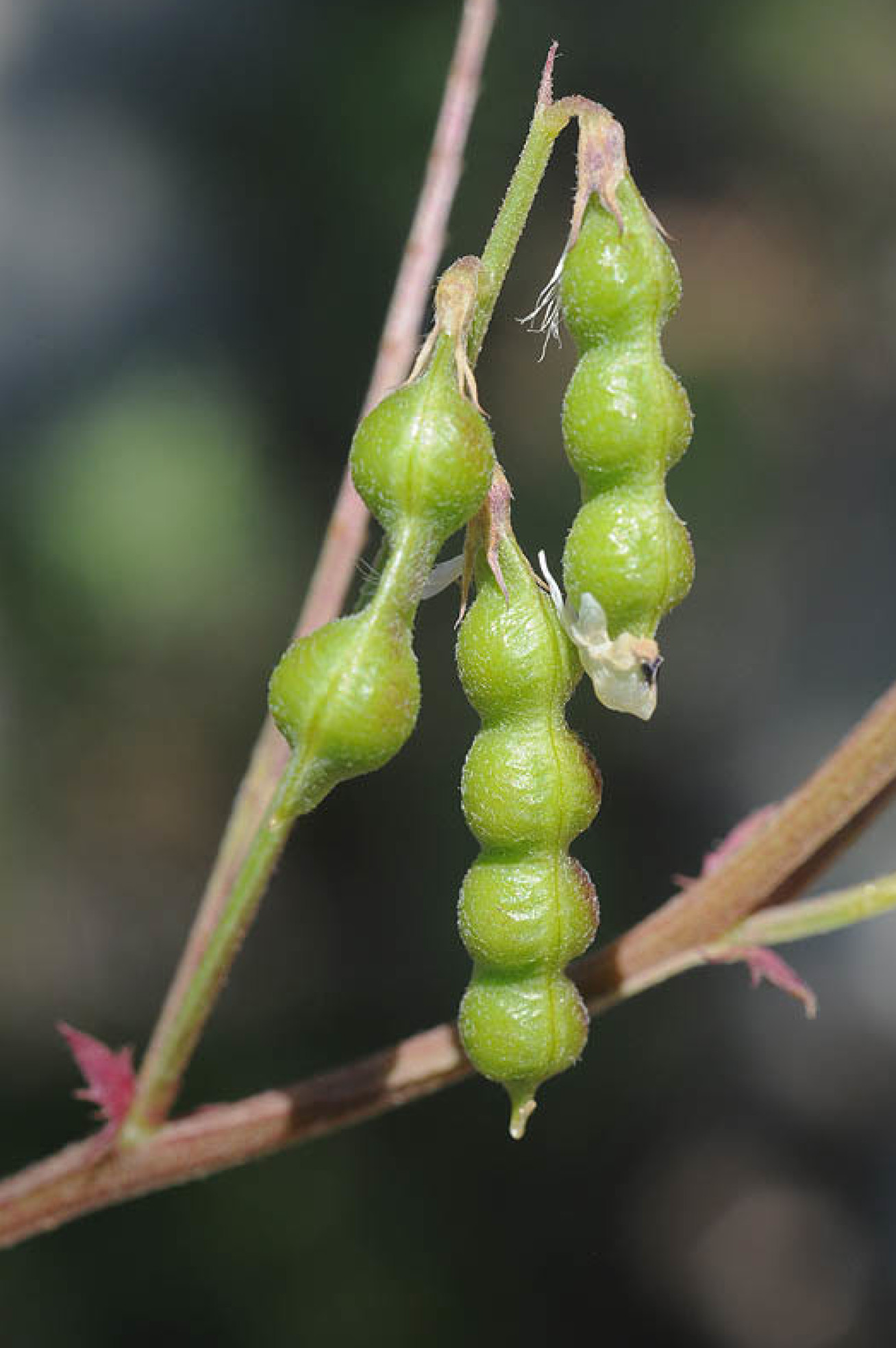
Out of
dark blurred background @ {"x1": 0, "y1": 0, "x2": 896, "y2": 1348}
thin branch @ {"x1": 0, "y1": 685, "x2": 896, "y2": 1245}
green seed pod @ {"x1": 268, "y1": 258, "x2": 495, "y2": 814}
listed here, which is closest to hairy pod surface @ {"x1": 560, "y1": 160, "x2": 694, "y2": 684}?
green seed pod @ {"x1": 268, "y1": 258, "x2": 495, "y2": 814}

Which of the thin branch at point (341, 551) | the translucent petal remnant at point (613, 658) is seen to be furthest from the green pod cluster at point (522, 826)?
the thin branch at point (341, 551)

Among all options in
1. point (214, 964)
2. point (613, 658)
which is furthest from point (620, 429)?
point (214, 964)

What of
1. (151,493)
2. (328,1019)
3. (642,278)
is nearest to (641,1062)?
(328,1019)

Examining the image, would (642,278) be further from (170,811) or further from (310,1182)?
(170,811)

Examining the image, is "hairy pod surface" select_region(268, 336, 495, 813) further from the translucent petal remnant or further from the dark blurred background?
the dark blurred background

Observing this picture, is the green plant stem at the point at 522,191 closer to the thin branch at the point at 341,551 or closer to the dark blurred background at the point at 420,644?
the thin branch at the point at 341,551

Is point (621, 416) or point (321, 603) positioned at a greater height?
point (621, 416)

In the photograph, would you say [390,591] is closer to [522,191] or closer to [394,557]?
[394,557]

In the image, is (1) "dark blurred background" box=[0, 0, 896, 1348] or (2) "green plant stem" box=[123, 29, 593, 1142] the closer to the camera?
(2) "green plant stem" box=[123, 29, 593, 1142]
